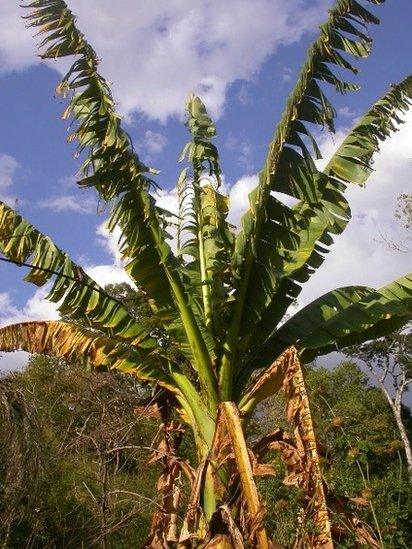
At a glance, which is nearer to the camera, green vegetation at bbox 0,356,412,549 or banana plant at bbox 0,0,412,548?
green vegetation at bbox 0,356,412,549

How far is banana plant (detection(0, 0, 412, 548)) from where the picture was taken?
18.4ft

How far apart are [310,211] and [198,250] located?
126cm

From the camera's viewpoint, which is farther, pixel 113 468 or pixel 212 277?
pixel 113 468

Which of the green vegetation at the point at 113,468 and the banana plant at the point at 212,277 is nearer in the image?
the green vegetation at the point at 113,468

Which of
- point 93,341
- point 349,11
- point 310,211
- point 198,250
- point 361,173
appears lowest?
point 93,341

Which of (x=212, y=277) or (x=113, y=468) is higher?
(x=212, y=277)

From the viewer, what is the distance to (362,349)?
23.0 m

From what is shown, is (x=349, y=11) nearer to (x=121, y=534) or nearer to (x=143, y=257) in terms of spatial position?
(x=143, y=257)

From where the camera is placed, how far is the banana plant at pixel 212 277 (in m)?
5.62

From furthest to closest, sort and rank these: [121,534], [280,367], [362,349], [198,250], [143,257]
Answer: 1. [362,349]
2. [121,534]
3. [198,250]
4. [143,257]
5. [280,367]

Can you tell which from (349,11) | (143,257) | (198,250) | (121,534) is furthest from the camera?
(121,534)

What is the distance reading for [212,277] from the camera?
6.30 metres

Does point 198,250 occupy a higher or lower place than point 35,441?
higher

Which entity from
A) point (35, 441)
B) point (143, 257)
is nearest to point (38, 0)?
point (143, 257)
